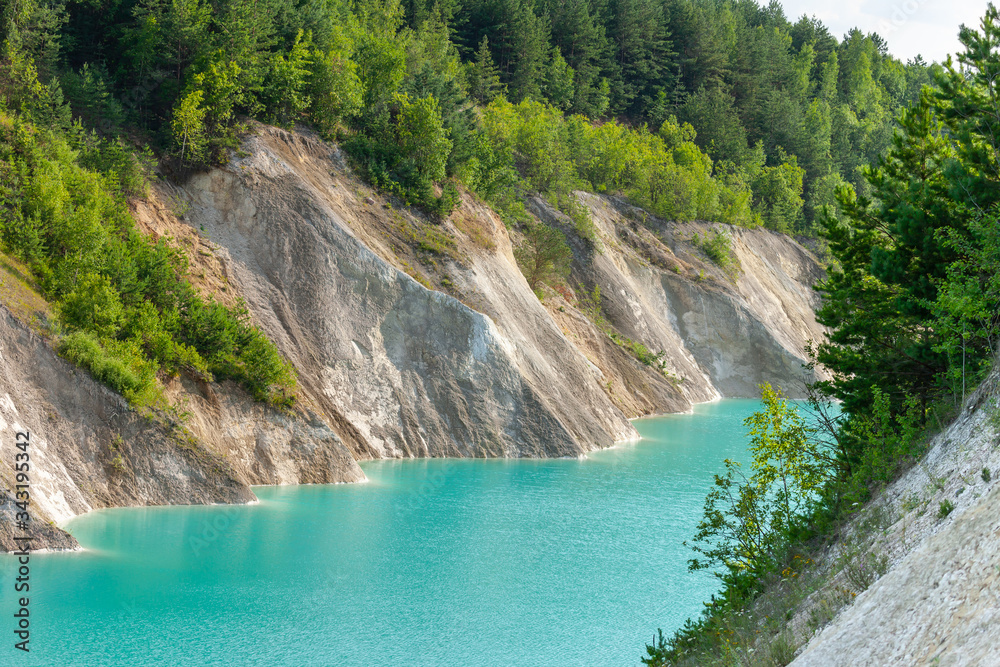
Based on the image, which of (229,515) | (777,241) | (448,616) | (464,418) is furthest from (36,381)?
(777,241)

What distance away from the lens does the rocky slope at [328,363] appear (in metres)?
22.0

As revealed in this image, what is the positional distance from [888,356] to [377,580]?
37.3 feet

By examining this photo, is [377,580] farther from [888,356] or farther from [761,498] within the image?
[888,356]

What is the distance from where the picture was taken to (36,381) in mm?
21484

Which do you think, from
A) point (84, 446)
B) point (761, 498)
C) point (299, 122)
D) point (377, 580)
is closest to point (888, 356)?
point (761, 498)

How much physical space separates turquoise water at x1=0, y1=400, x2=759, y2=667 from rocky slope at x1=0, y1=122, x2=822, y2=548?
1594mm

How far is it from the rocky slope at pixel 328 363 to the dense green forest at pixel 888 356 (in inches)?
582

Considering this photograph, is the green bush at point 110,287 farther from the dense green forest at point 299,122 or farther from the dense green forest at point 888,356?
the dense green forest at point 888,356

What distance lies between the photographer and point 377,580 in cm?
1848

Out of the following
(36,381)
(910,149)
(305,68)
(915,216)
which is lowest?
(36,381)

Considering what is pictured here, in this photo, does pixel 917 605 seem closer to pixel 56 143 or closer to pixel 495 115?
pixel 56 143

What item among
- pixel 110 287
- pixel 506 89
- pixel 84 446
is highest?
pixel 506 89

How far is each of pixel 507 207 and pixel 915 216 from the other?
35.2 metres

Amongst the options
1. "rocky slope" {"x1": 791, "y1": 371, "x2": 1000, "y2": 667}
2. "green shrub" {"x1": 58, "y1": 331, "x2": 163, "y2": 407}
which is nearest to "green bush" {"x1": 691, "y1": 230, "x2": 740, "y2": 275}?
"green shrub" {"x1": 58, "y1": 331, "x2": 163, "y2": 407}
